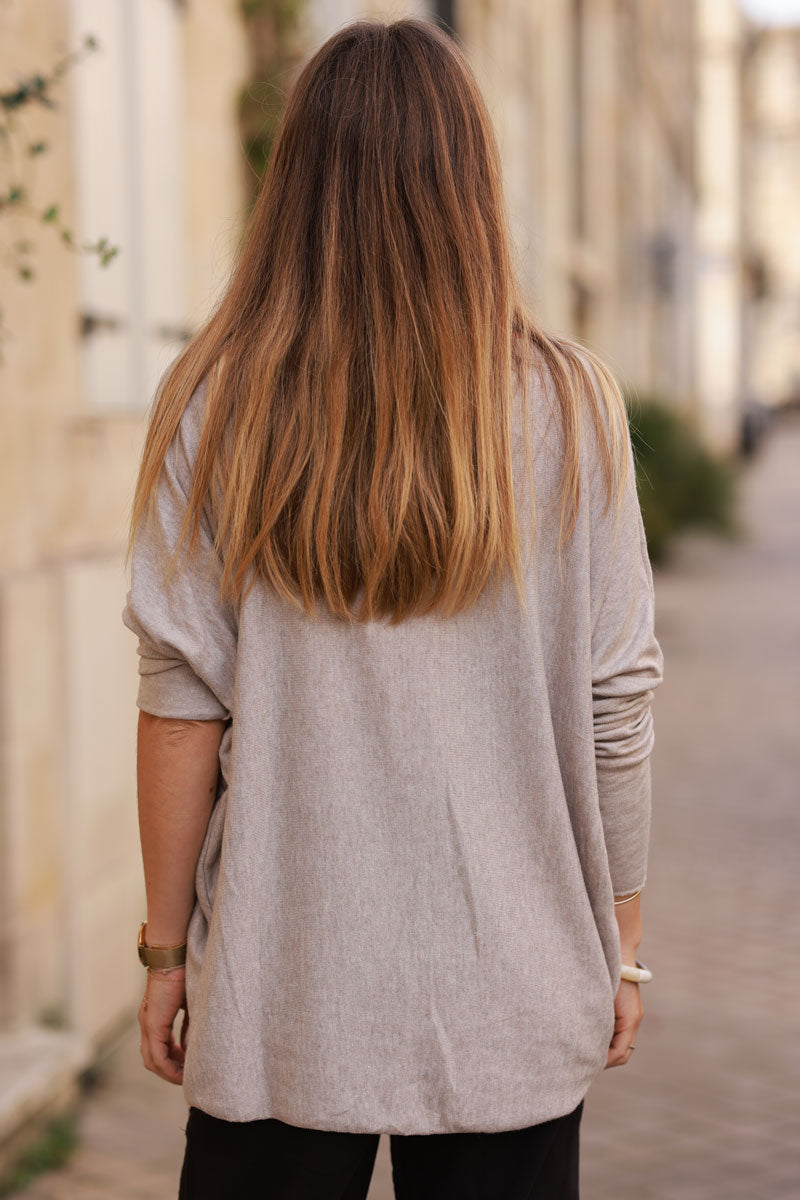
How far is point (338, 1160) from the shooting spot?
1.58 meters

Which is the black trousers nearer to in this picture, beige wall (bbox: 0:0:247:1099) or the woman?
the woman

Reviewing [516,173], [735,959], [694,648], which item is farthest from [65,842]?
[516,173]

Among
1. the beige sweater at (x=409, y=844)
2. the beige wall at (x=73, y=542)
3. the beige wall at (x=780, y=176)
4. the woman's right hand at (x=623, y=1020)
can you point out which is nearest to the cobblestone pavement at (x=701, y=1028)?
the beige wall at (x=73, y=542)

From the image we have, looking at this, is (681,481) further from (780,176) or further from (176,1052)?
(780,176)

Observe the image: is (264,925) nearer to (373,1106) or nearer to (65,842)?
(373,1106)

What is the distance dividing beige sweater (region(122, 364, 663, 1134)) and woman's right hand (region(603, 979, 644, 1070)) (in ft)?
0.35

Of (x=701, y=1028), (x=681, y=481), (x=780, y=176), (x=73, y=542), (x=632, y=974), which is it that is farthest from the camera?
(x=780, y=176)

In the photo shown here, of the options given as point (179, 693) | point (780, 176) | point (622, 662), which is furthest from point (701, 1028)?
point (780, 176)

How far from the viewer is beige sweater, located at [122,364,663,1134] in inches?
59.1

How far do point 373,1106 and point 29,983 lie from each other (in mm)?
2364

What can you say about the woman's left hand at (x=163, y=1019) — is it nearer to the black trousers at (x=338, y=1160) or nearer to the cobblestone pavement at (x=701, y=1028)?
the black trousers at (x=338, y=1160)

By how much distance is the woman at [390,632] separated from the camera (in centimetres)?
149

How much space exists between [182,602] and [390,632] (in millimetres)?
236

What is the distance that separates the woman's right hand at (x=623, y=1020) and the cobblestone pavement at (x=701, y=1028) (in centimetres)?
180
